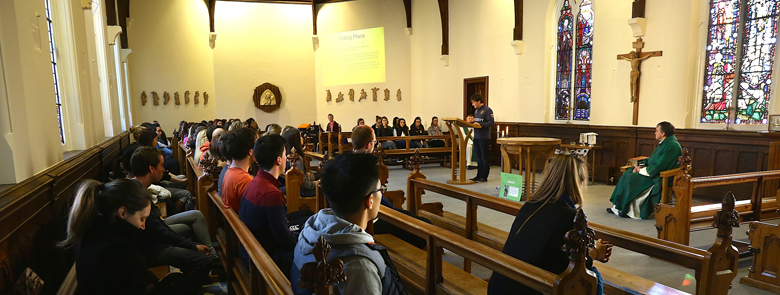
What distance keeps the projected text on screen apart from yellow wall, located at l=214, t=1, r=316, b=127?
77cm

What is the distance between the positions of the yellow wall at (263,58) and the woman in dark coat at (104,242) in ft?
38.1

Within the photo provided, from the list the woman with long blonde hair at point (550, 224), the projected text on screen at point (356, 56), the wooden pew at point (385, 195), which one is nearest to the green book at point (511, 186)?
the wooden pew at point (385, 195)

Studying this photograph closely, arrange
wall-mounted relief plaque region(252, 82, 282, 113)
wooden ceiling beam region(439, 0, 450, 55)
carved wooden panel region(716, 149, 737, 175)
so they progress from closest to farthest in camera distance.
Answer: carved wooden panel region(716, 149, 737, 175), wooden ceiling beam region(439, 0, 450, 55), wall-mounted relief plaque region(252, 82, 282, 113)

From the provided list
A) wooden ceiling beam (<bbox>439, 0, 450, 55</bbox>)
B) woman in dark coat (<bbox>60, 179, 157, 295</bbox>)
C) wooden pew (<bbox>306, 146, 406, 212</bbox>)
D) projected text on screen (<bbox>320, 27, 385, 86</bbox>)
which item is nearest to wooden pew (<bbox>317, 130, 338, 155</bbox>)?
projected text on screen (<bbox>320, 27, 385, 86</bbox>)

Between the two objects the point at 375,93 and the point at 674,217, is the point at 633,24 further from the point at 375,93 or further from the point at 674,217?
the point at 375,93

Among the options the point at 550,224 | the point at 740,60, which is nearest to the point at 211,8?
the point at 740,60

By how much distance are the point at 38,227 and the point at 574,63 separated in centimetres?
847

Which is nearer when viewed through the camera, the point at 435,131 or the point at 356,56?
the point at 435,131

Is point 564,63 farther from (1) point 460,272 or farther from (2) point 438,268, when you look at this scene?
(2) point 438,268

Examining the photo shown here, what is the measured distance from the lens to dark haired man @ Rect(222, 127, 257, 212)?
9.18ft

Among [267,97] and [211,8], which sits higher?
[211,8]

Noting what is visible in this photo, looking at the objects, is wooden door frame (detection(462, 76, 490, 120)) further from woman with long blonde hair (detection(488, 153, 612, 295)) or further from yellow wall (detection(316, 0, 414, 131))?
woman with long blonde hair (detection(488, 153, 612, 295))

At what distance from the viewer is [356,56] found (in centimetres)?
1317

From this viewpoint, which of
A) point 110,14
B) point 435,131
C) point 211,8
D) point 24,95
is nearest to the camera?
point 24,95
